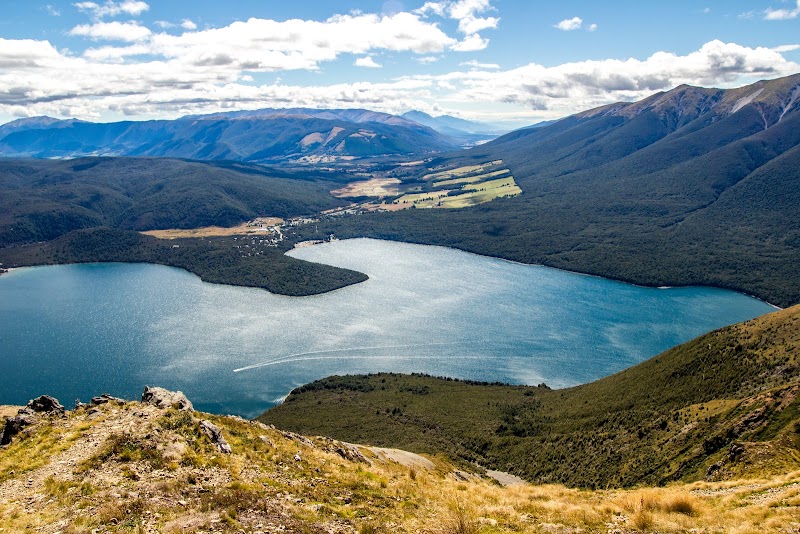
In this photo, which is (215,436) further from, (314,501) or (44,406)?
(44,406)

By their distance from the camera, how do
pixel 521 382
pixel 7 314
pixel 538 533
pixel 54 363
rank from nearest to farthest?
pixel 538 533 < pixel 521 382 < pixel 54 363 < pixel 7 314

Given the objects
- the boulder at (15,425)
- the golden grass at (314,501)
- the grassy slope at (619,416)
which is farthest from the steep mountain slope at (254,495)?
the grassy slope at (619,416)

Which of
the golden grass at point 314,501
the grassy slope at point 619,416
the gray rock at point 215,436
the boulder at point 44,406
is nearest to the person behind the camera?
the golden grass at point 314,501

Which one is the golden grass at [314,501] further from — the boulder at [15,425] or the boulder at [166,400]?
the boulder at [166,400]

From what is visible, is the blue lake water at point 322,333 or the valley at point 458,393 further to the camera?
the blue lake water at point 322,333

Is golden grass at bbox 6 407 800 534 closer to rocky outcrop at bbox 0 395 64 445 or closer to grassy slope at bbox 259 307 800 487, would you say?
rocky outcrop at bbox 0 395 64 445

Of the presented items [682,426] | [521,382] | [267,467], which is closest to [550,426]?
[682,426]

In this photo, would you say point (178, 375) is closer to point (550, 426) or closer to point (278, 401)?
point (278, 401)
